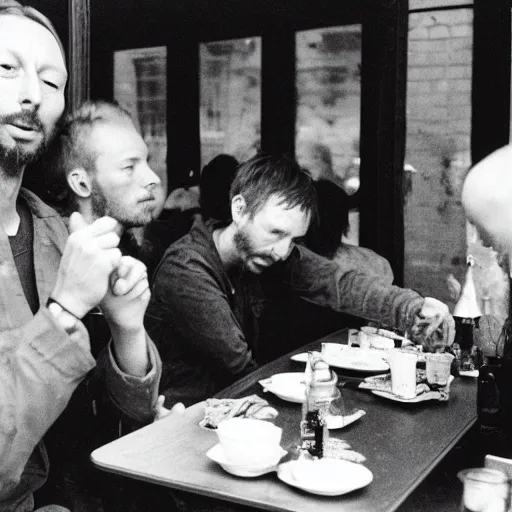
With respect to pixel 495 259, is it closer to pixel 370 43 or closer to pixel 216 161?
pixel 370 43

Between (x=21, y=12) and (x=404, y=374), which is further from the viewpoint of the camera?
(x=404, y=374)

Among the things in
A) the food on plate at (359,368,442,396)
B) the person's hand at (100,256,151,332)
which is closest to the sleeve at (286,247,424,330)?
the food on plate at (359,368,442,396)

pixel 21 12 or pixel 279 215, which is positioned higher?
pixel 21 12

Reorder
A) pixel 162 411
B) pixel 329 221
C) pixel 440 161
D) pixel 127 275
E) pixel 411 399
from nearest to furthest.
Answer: pixel 127 275 → pixel 162 411 → pixel 411 399 → pixel 329 221 → pixel 440 161

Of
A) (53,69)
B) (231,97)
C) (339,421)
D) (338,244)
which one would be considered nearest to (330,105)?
(231,97)

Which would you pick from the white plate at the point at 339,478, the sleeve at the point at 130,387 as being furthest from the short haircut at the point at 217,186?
the white plate at the point at 339,478

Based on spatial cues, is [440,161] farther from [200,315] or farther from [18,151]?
[18,151]

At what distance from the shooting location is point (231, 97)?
14.1 ft

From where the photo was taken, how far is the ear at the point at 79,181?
2359 mm

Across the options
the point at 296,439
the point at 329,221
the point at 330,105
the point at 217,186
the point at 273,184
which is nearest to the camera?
the point at 296,439

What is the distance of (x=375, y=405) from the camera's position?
2258 mm

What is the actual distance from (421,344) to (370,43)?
204 cm

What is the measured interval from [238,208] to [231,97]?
58.0 inches

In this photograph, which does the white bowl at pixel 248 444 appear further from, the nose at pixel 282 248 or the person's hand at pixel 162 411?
the nose at pixel 282 248
